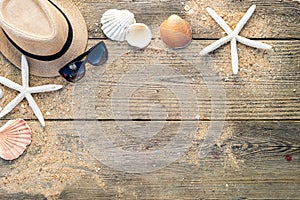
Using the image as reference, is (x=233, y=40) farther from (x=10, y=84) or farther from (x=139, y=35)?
(x=10, y=84)

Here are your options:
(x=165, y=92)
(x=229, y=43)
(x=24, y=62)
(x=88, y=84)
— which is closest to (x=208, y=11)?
(x=229, y=43)

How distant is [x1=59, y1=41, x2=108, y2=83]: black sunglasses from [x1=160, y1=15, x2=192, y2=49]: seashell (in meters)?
0.17

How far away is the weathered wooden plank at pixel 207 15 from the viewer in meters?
1.29

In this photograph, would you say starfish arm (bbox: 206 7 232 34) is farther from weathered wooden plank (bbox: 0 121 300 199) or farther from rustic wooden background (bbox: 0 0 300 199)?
weathered wooden plank (bbox: 0 121 300 199)

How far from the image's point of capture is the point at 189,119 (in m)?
1.28

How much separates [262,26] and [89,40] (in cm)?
49

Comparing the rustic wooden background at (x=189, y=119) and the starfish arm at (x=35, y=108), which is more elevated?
the rustic wooden background at (x=189, y=119)

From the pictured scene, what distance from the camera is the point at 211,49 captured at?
1.27m

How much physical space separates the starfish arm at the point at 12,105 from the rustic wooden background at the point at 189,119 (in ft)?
0.06

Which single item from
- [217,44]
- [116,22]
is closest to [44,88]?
[116,22]

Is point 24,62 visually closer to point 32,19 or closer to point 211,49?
point 32,19

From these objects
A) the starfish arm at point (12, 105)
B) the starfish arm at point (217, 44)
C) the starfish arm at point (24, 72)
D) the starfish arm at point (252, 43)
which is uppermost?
the starfish arm at point (252, 43)

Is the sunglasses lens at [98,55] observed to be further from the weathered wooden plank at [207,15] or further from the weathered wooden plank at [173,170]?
the weathered wooden plank at [173,170]

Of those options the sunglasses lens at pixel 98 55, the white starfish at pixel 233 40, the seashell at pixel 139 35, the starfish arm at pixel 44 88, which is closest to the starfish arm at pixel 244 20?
the white starfish at pixel 233 40
